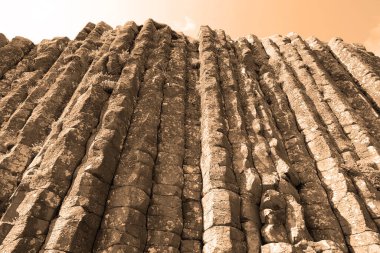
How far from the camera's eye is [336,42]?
659 inches

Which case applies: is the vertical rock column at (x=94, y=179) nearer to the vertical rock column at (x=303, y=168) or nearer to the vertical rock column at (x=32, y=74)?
the vertical rock column at (x=32, y=74)

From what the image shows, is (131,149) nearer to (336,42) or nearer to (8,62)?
(8,62)

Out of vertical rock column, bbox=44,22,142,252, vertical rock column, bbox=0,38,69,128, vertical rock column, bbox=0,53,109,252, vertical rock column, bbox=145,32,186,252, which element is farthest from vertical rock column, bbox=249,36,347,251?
vertical rock column, bbox=0,38,69,128

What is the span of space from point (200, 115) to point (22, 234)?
631 centimetres

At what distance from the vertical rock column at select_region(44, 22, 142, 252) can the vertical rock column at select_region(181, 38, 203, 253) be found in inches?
69.9

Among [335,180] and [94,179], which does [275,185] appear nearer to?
[335,180]

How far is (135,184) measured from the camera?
7.02m

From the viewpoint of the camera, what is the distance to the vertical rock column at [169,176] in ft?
20.8

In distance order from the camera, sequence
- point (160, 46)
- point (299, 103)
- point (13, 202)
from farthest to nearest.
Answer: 1. point (160, 46)
2. point (299, 103)
3. point (13, 202)

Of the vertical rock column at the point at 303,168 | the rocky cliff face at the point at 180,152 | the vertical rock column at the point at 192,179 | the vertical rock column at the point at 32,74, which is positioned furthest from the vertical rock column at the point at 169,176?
the vertical rock column at the point at 32,74

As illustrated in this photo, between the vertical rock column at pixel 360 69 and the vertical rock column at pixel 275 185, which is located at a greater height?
the vertical rock column at pixel 360 69

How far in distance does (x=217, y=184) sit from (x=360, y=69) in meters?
10.7

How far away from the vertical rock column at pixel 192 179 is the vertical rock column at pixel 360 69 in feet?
23.7

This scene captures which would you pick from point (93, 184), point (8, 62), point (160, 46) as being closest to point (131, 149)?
point (93, 184)
